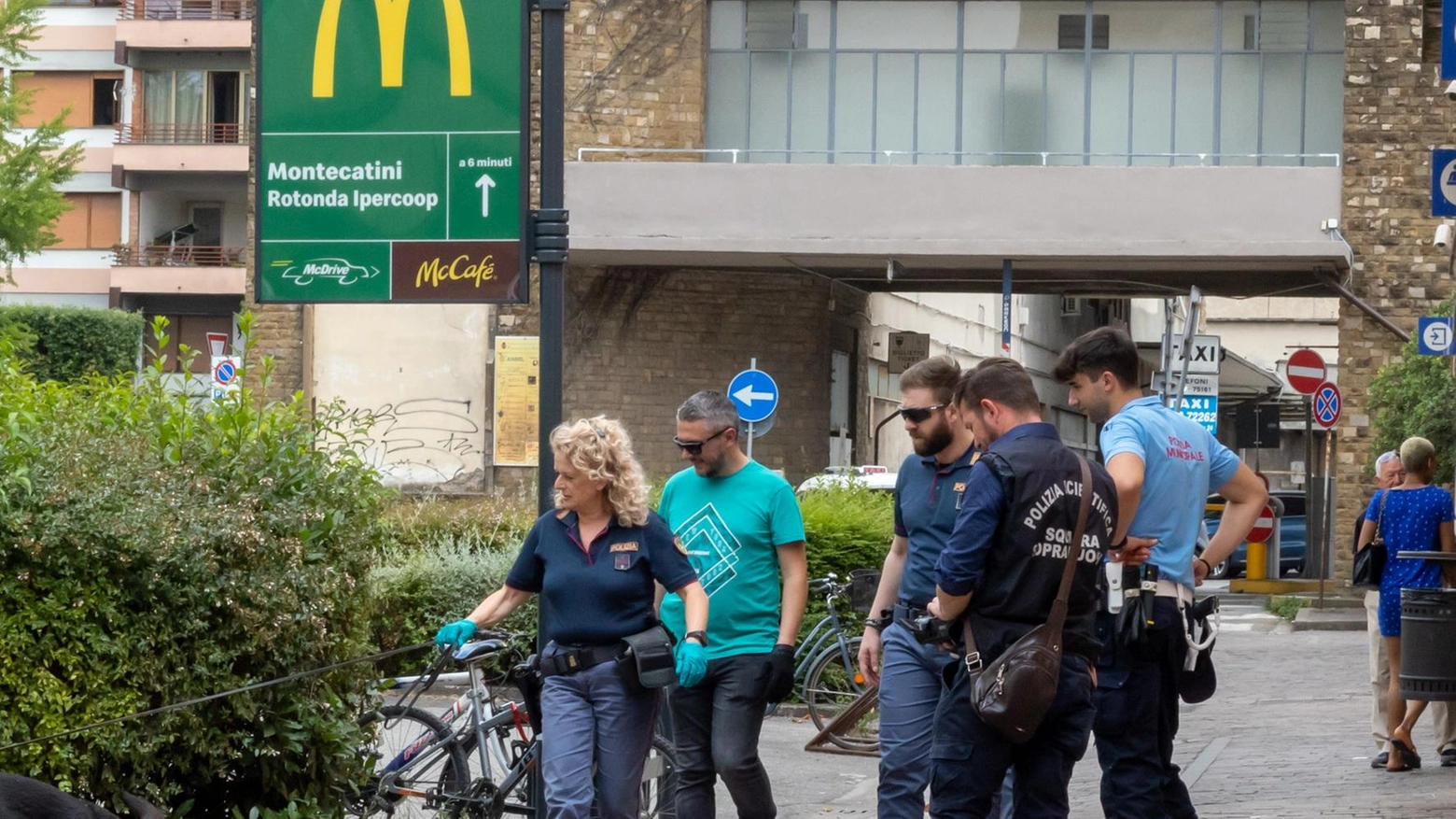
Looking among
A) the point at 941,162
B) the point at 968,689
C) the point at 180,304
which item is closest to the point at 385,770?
the point at 968,689

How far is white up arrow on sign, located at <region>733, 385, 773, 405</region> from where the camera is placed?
73.6 ft

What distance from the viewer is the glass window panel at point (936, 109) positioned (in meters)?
26.5

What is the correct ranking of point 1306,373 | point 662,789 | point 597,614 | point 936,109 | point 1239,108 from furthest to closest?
point 936,109 → point 1239,108 → point 1306,373 → point 662,789 → point 597,614

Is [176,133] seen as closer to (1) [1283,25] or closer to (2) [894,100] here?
(2) [894,100]

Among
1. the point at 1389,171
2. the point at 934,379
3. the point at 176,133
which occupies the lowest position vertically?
the point at 934,379

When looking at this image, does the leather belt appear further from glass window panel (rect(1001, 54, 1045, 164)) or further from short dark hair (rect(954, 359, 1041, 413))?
glass window panel (rect(1001, 54, 1045, 164))

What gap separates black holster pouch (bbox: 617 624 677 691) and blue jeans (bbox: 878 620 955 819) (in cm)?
88

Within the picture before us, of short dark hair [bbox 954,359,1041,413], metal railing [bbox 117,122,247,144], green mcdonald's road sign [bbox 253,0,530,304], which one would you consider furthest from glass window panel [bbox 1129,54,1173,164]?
metal railing [bbox 117,122,247,144]

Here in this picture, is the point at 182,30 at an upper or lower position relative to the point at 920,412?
upper

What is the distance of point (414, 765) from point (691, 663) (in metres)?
2.22

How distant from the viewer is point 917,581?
22.9ft

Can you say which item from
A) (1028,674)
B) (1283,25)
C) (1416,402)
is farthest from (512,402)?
(1028,674)

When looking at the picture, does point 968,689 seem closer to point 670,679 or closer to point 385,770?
point 670,679

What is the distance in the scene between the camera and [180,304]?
52875 millimetres
